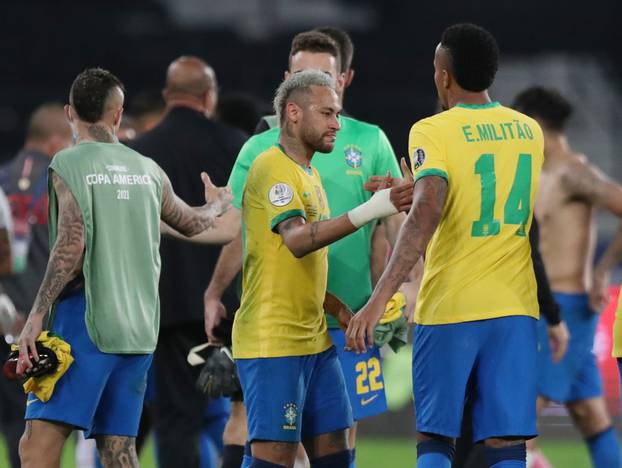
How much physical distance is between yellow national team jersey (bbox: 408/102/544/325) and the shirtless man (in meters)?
2.96

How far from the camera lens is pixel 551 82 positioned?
1936cm

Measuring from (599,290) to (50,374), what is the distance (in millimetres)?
3962

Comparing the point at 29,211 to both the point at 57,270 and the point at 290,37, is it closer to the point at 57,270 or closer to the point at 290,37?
the point at 57,270

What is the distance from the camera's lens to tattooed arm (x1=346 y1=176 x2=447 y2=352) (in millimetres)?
4930

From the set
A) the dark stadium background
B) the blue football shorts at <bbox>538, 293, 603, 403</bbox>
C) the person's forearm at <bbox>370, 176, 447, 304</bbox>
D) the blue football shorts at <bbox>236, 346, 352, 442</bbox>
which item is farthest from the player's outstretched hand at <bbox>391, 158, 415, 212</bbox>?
the dark stadium background

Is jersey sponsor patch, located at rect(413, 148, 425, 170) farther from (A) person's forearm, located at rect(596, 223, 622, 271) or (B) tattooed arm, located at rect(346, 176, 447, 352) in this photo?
(A) person's forearm, located at rect(596, 223, 622, 271)

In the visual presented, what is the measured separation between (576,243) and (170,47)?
12933mm

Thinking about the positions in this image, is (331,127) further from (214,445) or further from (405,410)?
(405,410)

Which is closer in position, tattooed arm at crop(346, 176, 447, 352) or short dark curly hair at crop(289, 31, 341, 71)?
tattooed arm at crop(346, 176, 447, 352)

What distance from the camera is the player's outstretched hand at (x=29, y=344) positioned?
5.25m

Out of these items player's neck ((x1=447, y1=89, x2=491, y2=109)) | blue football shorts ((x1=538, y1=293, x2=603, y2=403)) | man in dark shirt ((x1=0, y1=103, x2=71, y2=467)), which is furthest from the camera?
blue football shorts ((x1=538, y1=293, x2=603, y2=403))

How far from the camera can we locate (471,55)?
5277 mm

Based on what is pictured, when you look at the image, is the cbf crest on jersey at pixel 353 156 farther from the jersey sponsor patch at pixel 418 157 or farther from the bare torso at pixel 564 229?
the bare torso at pixel 564 229

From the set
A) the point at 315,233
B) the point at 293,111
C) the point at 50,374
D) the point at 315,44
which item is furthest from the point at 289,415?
the point at 315,44
